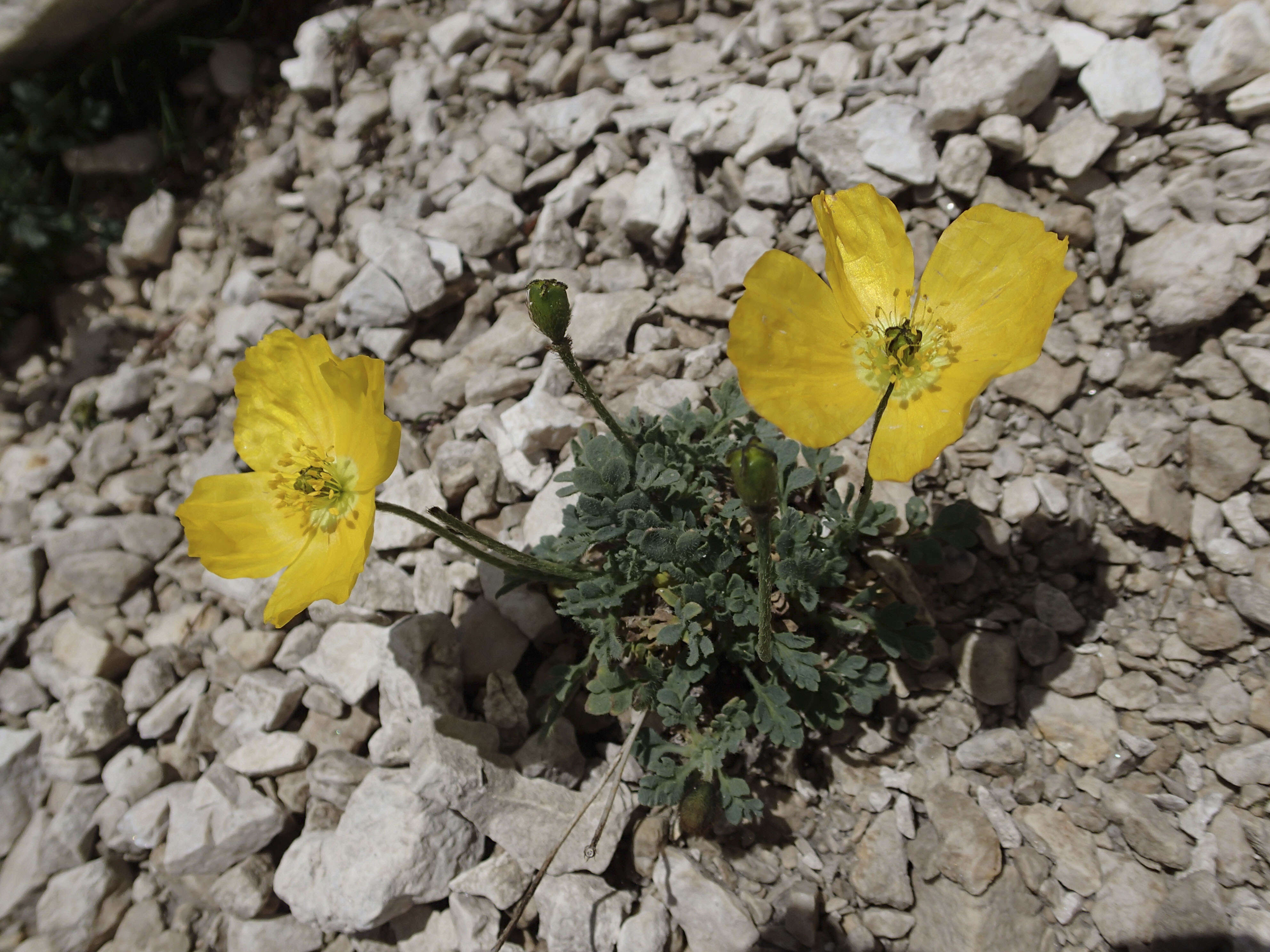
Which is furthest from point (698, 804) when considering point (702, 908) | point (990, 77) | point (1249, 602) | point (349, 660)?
point (990, 77)

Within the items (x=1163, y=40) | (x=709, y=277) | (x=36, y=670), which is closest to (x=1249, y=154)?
(x=1163, y=40)

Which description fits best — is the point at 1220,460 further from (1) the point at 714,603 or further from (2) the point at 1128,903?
(1) the point at 714,603

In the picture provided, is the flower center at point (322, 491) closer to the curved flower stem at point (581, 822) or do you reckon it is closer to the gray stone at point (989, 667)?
the curved flower stem at point (581, 822)

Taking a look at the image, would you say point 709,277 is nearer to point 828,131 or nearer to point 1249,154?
point 828,131

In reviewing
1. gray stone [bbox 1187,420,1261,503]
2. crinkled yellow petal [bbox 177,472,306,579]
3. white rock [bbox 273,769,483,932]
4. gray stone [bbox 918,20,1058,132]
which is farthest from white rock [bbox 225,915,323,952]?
gray stone [bbox 918,20,1058,132]

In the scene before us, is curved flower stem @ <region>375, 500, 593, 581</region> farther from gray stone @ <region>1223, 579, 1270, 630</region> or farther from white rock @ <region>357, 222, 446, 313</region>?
gray stone @ <region>1223, 579, 1270, 630</region>

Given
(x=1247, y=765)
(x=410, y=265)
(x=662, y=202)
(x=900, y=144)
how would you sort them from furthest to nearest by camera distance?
(x=410, y=265) → (x=662, y=202) → (x=900, y=144) → (x=1247, y=765)
